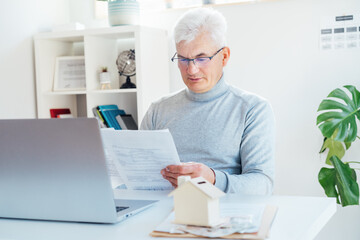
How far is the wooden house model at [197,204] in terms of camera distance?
1.20 m

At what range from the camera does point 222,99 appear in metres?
2.19

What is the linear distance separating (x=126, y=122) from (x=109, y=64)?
41 cm

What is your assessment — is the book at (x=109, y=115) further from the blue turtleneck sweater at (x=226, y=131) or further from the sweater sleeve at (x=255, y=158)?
the sweater sleeve at (x=255, y=158)

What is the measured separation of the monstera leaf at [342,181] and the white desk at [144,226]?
1217 millimetres

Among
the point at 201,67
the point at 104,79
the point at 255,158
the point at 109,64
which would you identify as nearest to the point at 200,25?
the point at 201,67

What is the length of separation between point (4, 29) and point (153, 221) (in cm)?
213

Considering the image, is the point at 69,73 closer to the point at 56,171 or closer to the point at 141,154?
the point at 141,154

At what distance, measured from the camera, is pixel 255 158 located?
197cm

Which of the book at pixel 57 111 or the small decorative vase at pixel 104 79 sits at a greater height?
the small decorative vase at pixel 104 79

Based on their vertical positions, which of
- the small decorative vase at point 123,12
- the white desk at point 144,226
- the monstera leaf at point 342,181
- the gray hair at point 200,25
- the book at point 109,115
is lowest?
the monstera leaf at point 342,181

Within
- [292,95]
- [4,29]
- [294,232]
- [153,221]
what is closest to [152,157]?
[153,221]

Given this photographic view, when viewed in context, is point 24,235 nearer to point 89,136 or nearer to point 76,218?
point 76,218

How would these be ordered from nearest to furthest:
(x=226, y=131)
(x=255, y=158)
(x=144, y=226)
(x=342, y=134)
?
(x=144, y=226) < (x=255, y=158) < (x=226, y=131) < (x=342, y=134)

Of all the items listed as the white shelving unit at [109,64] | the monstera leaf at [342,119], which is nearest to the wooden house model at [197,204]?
the monstera leaf at [342,119]
